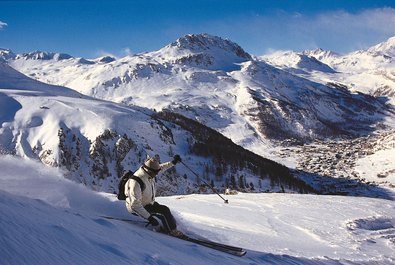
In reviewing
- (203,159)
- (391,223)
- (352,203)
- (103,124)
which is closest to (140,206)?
(391,223)

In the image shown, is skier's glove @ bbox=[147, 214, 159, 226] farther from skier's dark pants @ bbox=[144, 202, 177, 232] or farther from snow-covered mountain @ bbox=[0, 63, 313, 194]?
snow-covered mountain @ bbox=[0, 63, 313, 194]

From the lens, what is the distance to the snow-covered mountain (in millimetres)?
80750

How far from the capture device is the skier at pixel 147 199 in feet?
36.4

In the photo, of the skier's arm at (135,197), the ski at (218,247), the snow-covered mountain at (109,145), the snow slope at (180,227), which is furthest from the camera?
the snow-covered mountain at (109,145)

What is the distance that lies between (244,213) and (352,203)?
787cm

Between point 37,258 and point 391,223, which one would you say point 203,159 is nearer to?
point 391,223

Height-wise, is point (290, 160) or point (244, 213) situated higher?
point (290, 160)

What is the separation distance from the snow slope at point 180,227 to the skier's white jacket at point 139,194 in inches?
18.5

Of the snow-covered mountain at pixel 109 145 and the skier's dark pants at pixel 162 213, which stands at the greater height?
the snow-covered mountain at pixel 109 145

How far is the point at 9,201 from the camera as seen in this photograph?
320 inches

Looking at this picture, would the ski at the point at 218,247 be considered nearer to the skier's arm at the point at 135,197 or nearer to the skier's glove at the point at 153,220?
the skier's glove at the point at 153,220

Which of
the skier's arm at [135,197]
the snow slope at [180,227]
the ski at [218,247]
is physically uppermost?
the skier's arm at [135,197]

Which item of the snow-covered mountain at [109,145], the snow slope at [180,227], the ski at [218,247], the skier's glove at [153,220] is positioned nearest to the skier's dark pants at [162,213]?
the skier's glove at [153,220]

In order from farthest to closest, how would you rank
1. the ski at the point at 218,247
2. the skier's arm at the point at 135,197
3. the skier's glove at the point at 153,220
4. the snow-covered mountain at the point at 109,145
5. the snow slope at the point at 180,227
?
the snow-covered mountain at the point at 109,145 < the ski at the point at 218,247 < the skier's glove at the point at 153,220 < the skier's arm at the point at 135,197 < the snow slope at the point at 180,227
